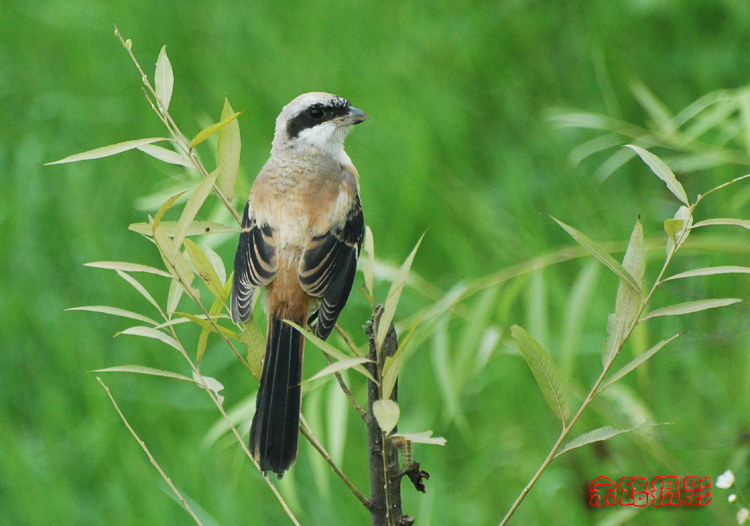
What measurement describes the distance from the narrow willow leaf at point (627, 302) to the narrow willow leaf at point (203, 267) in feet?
2.38

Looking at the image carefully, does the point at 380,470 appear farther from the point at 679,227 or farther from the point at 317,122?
the point at 317,122

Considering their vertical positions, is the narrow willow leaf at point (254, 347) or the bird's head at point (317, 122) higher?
the bird's head at point (317, 122)

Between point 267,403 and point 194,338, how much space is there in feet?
9.98

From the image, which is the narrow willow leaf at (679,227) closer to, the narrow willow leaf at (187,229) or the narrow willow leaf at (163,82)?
the narrow willow leaf at (187,229)

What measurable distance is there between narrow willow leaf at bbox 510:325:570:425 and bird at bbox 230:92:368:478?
3.12 feet

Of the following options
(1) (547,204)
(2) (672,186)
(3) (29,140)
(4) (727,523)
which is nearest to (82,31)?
(3) (29,140)

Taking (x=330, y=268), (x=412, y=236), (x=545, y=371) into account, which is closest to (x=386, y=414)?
(x=545, y=371)

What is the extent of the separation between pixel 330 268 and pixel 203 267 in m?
1.28


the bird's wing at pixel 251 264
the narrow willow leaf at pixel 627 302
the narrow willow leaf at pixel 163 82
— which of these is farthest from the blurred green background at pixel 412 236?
the narrow willow leaf at pixel 627 302

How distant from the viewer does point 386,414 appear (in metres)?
1.51

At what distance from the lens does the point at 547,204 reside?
5.29 metres

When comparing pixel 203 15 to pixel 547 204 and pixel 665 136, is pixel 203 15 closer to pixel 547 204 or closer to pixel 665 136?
pixel 547 204

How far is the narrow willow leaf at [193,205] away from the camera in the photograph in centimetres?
160

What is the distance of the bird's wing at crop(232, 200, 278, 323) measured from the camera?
117 inches
